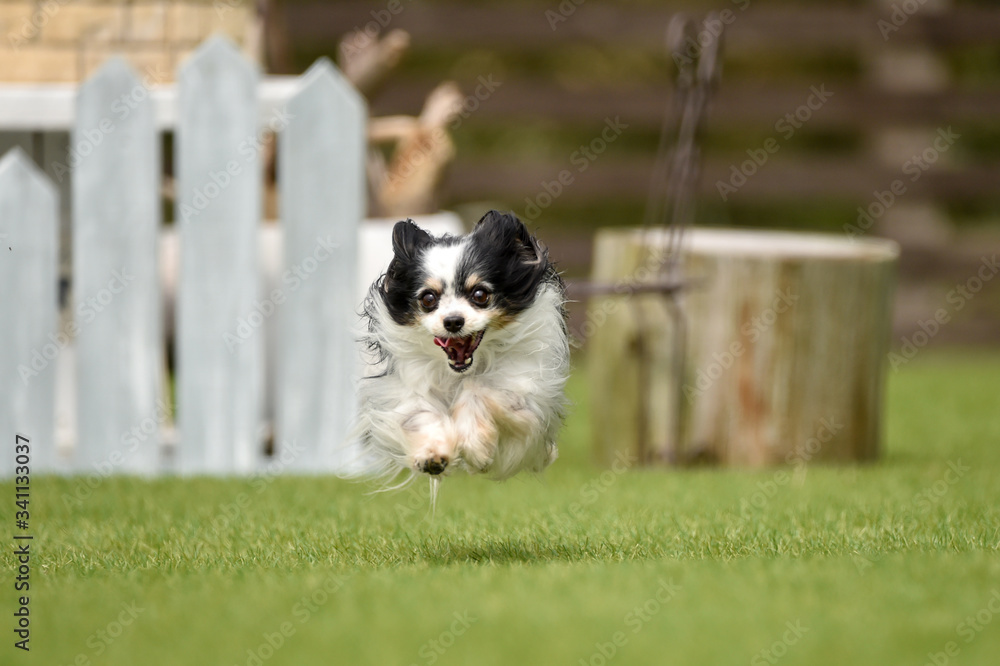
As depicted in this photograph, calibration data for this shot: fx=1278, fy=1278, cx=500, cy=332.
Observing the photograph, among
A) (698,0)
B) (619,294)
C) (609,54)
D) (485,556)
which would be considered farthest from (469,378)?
(609,54)

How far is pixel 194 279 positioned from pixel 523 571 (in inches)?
105

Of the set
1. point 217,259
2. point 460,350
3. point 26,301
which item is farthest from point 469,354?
point 26,301

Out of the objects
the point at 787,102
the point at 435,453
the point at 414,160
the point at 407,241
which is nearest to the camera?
the point at 435,453

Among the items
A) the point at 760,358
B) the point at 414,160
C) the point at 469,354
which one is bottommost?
the point at 760,358

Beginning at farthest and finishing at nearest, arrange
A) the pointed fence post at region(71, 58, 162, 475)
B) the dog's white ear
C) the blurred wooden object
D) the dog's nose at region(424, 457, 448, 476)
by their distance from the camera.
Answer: the blurred wooden object
the pointed fence post at region(71, 58, 162, 475)
the dog's white ear
the dog's nose at region(424, 457, 448, 476)

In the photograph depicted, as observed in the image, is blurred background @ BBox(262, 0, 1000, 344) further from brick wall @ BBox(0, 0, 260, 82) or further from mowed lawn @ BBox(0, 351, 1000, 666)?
mowed lawn @ BBox(0, 351, 1000, 666)

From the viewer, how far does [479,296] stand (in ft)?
11.8

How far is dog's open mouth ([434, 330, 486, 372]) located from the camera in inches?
143

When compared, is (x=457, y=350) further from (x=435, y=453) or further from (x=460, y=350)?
(x=435, y=453)

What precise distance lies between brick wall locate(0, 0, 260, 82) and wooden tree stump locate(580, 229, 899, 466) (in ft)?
7.81

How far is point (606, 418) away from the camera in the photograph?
6160 mm

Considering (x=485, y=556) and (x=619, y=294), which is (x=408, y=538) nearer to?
(x=485, y=556)

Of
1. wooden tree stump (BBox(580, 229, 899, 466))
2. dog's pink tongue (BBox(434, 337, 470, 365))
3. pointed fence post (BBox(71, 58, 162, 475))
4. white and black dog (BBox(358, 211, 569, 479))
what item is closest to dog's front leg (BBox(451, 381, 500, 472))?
white and black dog (BBox(358, 211, 569, 479))

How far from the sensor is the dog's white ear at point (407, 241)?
370 cm
